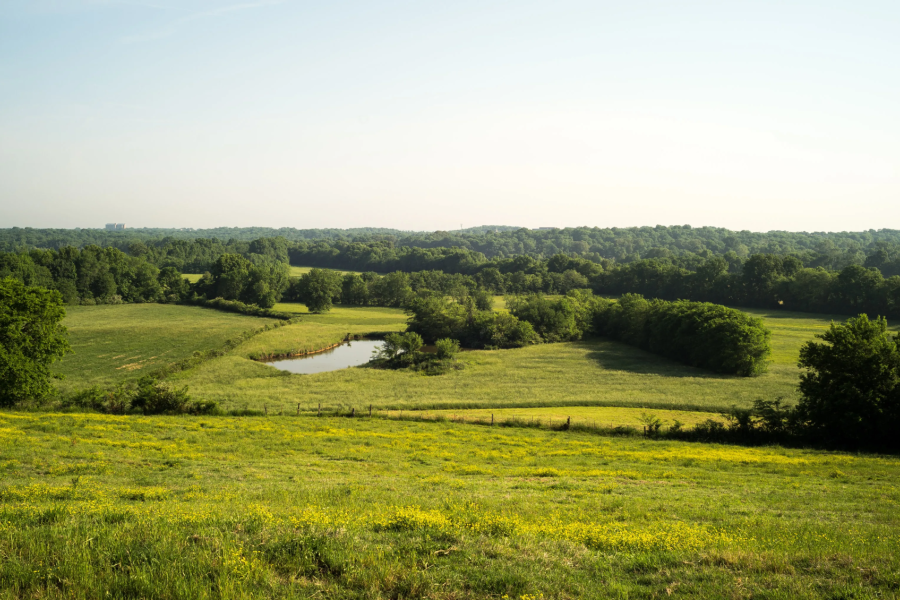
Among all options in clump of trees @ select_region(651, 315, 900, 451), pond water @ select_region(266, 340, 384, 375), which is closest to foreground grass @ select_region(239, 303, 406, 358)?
pond water @ select_region(266, 340, 384, 375)

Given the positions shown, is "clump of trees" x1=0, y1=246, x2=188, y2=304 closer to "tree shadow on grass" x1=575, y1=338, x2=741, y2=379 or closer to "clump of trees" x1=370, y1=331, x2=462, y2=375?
"clump of trees" x1=370, y1=331, x2=462, y2=375

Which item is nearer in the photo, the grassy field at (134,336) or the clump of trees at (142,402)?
the clump of trees at (142,402)

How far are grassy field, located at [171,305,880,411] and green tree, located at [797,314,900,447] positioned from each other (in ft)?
41.4

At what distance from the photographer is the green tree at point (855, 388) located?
97.9 ft

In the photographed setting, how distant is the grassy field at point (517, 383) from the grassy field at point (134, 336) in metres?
7.51

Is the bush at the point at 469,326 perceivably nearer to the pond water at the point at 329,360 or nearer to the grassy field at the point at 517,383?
the grassy field at the point at 517,383

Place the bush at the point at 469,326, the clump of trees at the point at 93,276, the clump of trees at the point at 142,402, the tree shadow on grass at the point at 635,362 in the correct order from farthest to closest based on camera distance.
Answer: the clump of trees at the point at 93,276 < the bush at the point at 469,326 < the tree shadow on grass at the point at 635,362 < the clump of trees at the point at 142,402

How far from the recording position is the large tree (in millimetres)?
33188

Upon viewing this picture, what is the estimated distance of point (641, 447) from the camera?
29.3m

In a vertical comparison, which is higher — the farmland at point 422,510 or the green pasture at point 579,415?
the farmland at point 422,510

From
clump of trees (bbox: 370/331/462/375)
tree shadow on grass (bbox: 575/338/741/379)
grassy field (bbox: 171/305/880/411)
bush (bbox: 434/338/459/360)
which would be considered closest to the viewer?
grassy field (bbox: 171/305/880/411)

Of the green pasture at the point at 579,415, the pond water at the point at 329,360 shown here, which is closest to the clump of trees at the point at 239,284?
the pond water at the point at 329,360

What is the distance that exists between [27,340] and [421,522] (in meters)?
38.5

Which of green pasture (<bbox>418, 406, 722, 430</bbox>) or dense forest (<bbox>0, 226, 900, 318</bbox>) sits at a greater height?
dense forest (<bbox>0, 226, 900, 318</bbox>)
